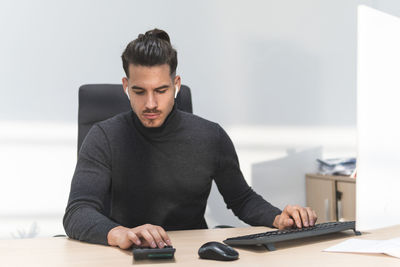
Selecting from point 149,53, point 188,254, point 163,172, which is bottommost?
point 188,254

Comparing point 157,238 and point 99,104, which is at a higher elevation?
point 99,104

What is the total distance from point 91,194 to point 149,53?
0.50 meters

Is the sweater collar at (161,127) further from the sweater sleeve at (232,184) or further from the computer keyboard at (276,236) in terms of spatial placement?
the computer keyboard at (276,236)

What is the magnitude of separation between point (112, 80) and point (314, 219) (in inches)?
69.3

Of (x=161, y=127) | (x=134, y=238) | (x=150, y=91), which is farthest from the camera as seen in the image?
(x=161, y=127)

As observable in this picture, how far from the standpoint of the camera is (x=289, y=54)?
298cm

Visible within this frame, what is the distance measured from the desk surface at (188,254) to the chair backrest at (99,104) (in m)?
0.65

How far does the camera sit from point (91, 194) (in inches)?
48.3

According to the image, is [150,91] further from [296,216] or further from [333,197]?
[333,197]

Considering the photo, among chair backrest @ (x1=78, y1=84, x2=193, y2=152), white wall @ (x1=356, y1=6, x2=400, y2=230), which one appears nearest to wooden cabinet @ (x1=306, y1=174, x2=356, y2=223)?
chair backrest @ (x1=78, y1=84, x2=193, y2=152)

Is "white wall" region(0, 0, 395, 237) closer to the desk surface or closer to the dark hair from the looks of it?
the dark hair

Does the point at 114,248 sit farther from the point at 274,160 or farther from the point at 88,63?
the point at 274,160

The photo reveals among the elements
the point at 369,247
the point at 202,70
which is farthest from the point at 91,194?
the point at 202,70

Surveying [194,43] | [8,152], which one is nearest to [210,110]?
[194,43]
